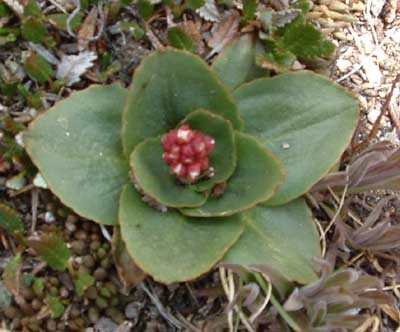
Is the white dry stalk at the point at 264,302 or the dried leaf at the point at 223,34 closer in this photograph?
the white dry stalk at the point at 264,302

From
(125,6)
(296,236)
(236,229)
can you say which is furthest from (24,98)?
(296,236)

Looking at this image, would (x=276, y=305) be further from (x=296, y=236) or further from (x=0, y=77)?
(x=0, y=77)

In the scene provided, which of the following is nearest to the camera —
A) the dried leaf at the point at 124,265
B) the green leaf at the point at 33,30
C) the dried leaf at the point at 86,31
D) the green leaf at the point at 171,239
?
the green leaf at the point at 171,239

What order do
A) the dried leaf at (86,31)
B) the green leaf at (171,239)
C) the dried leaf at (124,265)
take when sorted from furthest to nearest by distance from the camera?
the dried leaf at (86,31) → the dried leaf at (124,265) → the green leaf at (171,239)

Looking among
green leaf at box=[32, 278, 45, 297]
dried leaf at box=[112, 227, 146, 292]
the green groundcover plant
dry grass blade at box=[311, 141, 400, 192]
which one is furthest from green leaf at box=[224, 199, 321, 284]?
green leaf at box=[32, 278, 45, 297]

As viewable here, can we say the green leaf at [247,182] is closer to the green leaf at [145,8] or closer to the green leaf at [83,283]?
the green leaf at [83,283]

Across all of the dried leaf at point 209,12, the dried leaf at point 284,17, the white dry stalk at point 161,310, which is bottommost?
the white dry stalk at point 161,310

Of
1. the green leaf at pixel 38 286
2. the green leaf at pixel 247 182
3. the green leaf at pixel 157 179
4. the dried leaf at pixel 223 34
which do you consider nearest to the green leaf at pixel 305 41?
the dried leaf at pixel 223 34

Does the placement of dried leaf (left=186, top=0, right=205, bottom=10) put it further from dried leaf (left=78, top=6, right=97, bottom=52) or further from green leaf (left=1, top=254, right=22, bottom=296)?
green leaf (left=1, top=254, right=22, bottom=296)
